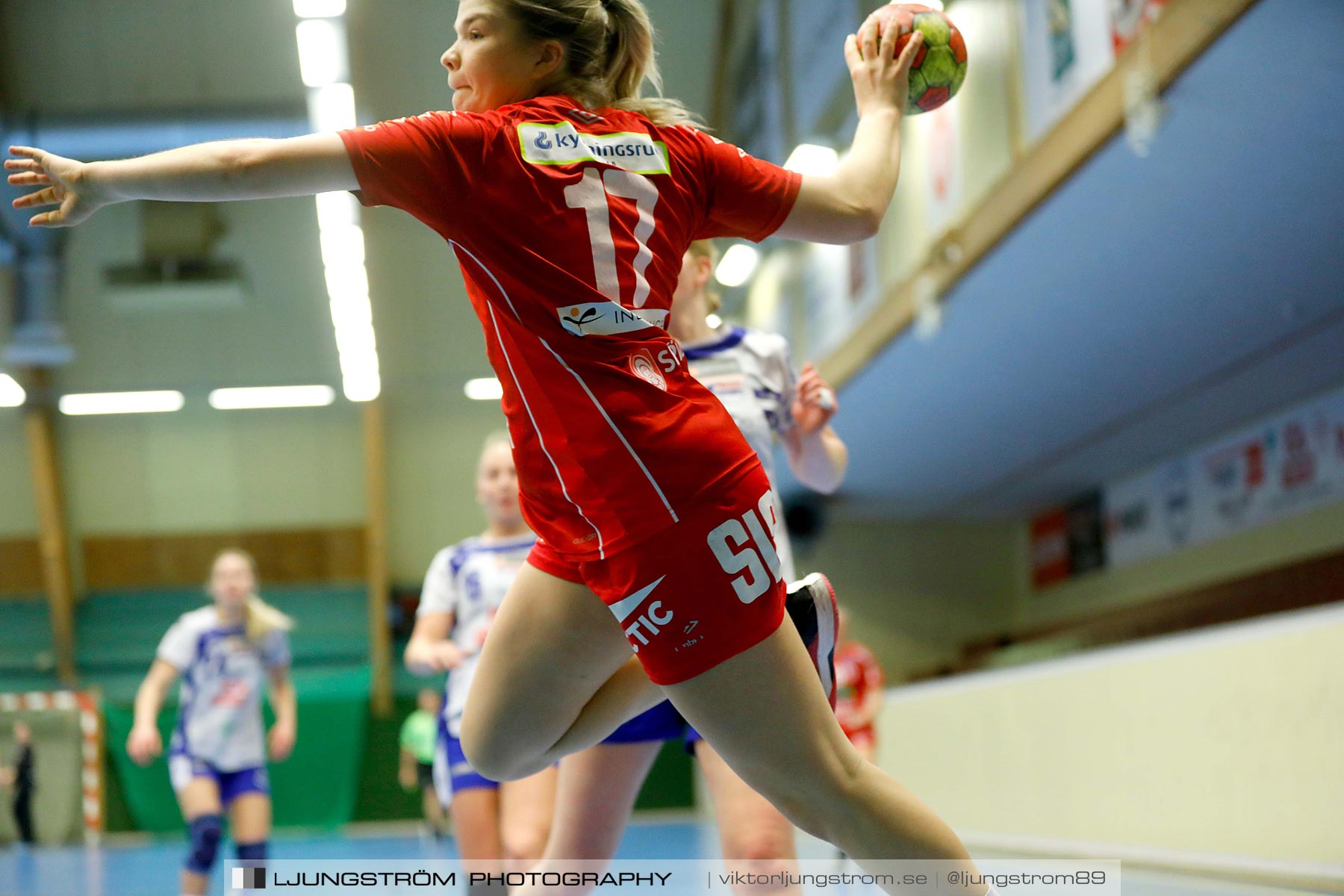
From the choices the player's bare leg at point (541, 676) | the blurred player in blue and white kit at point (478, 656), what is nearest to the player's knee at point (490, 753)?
the player's bare leg at point (541, 676)

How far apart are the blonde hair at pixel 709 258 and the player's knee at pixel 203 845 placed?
3.49 meters

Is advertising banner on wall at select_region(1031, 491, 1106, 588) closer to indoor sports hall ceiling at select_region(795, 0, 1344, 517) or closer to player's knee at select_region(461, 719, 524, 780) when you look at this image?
indoor sports hall ceiling at select_region(795, 0, 1344, 517)

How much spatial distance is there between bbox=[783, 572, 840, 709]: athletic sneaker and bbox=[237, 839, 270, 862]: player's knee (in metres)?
4.09

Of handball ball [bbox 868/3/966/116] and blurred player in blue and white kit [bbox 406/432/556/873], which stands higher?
handball ball [bbox 868/3/966/116]

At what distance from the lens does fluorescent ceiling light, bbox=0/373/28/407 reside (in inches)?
626

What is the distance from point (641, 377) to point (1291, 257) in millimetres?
6876

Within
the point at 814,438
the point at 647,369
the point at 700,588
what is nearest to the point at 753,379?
the point at 814,438

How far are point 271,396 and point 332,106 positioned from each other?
5199 mm

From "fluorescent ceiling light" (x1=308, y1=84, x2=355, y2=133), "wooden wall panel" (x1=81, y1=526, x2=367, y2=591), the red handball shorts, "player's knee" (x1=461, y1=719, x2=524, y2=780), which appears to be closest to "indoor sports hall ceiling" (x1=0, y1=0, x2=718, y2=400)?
"fluorescent ceiling light" (x1=308, y1=84, x2=355, y2=133)

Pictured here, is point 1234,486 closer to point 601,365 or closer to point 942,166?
point 942,166

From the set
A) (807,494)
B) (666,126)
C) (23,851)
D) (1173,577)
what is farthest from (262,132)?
(666,126)

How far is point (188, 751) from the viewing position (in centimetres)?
562

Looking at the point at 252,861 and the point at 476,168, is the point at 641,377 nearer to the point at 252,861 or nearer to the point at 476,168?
the point at 476,168

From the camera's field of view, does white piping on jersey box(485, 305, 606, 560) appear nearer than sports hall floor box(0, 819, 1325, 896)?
Yes
